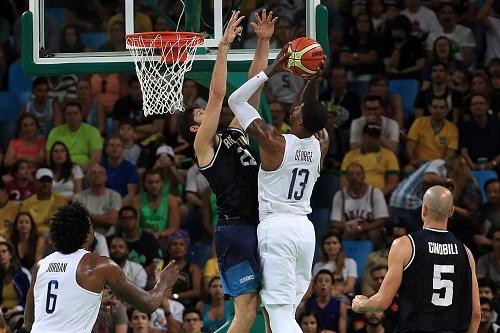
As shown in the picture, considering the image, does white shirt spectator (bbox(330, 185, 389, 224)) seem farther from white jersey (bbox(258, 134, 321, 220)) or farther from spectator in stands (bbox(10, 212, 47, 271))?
white jersey (bbox(258, 134, 321, 220))

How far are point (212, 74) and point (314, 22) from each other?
1.07 metres

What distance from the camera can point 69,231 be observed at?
9930mm

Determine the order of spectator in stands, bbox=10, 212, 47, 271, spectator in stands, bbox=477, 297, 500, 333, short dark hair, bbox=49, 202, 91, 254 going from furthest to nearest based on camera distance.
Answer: spectator in stands, bbox=10, 212, 47, 271 → spectator in stands, bbox=477, 297, 500, 333 → short dark hair, bbox=49, 202, 91, 254

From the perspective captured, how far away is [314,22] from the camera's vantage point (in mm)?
11875

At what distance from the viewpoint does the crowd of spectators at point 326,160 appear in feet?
52.8

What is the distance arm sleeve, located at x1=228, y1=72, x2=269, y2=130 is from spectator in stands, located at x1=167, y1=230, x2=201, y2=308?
5.76 m

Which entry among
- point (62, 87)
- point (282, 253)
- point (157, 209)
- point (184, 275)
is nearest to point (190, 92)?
point (157, 209)

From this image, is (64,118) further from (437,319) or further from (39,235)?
(437,319)

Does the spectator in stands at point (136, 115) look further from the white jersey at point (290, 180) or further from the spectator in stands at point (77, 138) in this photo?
the white jersey at point (290, 180)

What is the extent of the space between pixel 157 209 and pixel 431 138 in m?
3.64

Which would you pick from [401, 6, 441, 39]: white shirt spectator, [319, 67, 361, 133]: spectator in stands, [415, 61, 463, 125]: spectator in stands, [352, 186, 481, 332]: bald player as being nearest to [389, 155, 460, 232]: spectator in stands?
[415, 61, 463, 125]: spectator in stands

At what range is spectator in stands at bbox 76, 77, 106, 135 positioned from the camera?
18391 mm

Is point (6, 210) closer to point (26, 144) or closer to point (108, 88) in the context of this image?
point (26, 144)

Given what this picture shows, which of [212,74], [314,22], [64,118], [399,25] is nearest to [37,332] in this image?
[212,74]
